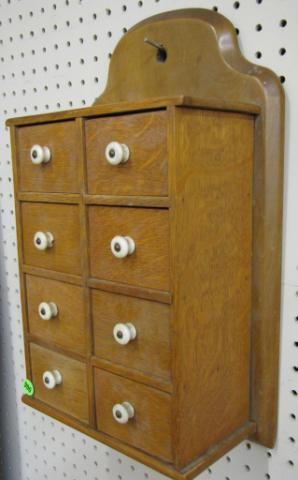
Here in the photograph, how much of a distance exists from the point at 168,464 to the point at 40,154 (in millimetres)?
439

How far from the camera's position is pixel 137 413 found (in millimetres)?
640

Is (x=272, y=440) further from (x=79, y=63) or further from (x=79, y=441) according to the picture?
(x=79, y=63)

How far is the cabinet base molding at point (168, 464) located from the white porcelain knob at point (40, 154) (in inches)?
15.1

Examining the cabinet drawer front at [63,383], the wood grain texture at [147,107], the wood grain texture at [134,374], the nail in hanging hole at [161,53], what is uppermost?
the nail in hanging hole at [161,53]

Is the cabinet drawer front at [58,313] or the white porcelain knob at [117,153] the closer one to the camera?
the white porcelain knob at [117,153]

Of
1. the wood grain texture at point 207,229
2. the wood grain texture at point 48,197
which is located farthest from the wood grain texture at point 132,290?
the wood grain texture at point 48,197

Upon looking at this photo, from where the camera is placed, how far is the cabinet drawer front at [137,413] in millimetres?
604

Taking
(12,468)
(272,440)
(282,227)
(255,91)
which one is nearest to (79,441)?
(12,468)

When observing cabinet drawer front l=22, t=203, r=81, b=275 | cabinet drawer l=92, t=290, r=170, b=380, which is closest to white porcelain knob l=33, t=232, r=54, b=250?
cabinet drawer front l=22, t=203, r=81, b=275

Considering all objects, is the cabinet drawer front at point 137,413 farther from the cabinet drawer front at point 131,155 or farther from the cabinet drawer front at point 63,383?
the cabinet drawer front at point 131,155

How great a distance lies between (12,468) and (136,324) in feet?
3.26

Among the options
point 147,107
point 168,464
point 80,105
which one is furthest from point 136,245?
point 80,105

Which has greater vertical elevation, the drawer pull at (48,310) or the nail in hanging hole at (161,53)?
the nail in hanging hole at (161,53)

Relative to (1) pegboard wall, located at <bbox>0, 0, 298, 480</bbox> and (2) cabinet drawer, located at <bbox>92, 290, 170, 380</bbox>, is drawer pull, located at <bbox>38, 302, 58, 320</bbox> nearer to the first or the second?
(2) cabinet drawer, located at <bbox>92, 290, 170, 380</bbox>
